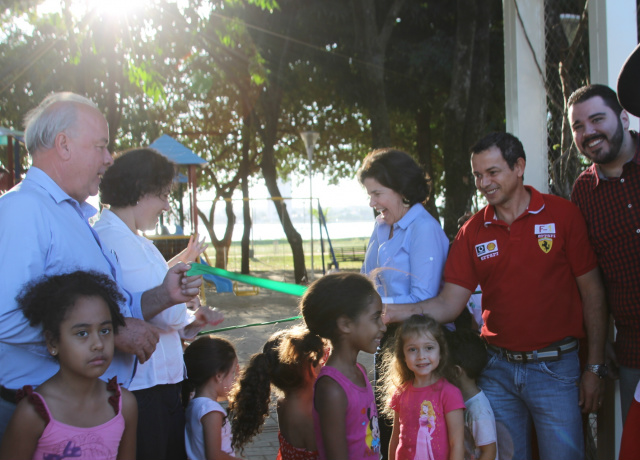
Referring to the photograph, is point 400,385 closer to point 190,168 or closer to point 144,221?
point 144,221

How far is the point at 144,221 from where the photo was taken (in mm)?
2738

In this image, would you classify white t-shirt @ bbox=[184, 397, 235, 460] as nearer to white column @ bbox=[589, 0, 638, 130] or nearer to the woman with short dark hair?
the woman with short dark hair

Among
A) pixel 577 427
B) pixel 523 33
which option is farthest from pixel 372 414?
pixel 523 33

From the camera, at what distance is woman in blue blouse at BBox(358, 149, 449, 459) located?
3016 mm

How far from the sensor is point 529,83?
4250mm

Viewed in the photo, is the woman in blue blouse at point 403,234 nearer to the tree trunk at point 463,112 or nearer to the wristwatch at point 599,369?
the wristwatch at point 599,369

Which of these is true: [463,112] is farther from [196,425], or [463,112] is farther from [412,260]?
[196,425]

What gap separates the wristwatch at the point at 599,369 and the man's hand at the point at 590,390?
1 cm

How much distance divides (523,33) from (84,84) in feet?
24.5

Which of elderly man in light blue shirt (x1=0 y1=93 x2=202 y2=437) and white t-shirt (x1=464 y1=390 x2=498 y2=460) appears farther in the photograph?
white t-shirt (x1=464 y1=390 x2=498 y2=460)

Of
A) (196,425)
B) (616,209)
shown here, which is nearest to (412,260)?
(616,209)

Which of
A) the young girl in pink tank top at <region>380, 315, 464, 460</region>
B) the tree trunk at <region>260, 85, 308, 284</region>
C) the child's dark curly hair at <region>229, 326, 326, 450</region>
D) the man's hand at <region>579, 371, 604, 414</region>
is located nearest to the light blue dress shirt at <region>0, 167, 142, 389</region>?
the child's dark curly hair at <region>229, 326, 326, 450</region>

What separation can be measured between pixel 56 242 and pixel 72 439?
685mm

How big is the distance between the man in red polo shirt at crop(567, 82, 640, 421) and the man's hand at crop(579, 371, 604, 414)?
0.12m
